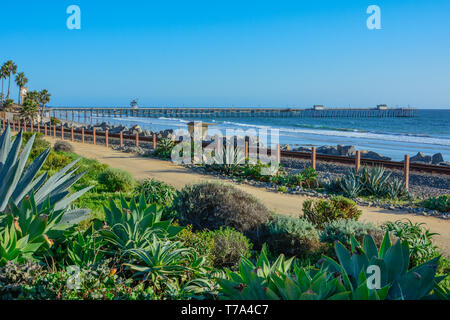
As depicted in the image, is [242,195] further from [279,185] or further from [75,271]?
[279,185]

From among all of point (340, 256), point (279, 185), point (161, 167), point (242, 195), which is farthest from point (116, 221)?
point (161, 167)

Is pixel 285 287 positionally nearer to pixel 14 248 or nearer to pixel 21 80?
pixel 14 248

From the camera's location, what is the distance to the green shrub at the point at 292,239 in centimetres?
625

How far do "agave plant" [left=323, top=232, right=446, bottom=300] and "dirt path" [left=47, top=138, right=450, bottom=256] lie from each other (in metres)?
4.13

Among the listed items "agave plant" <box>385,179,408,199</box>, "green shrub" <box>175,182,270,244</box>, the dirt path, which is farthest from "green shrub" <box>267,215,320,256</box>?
"agave plant" <box>385,179,408,199</box>

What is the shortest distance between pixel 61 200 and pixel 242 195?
135 inches

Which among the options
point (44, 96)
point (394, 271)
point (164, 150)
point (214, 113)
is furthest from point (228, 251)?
point (214, 113)

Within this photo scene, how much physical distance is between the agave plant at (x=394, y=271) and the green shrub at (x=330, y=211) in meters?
4.47

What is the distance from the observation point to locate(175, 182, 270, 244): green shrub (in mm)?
6812

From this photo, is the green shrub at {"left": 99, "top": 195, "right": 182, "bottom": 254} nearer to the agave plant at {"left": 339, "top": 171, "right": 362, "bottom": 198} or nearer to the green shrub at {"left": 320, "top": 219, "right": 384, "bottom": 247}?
the green shrub at {"left": 320, "top": 219, "right": 384, "bottom": 247}

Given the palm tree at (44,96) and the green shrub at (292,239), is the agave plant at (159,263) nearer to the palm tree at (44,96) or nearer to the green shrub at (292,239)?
the green shrub at (292,239)

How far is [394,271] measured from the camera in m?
3.13

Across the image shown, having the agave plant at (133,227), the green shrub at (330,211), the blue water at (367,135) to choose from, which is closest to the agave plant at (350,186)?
the green shrub at (330,211)

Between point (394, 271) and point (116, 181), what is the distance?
28.1 ft
